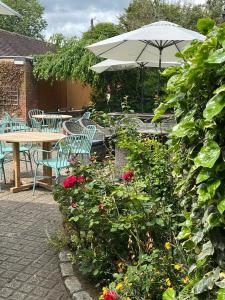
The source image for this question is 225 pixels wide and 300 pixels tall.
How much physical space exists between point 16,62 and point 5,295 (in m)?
13.5

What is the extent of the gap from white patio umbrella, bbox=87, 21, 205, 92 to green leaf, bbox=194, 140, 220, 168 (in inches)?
234

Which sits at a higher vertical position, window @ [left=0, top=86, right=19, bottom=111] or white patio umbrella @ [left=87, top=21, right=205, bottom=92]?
white patio umbrella @ [left=87, top=21, right=205, bottom=92]

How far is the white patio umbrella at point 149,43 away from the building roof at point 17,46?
1100cm

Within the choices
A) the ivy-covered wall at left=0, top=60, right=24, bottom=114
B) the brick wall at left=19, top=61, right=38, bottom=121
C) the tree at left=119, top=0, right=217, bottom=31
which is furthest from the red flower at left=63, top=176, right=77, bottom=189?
the tree at left=119, top=0, right=217, bottom=31

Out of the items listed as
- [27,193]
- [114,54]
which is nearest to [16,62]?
[114,54]

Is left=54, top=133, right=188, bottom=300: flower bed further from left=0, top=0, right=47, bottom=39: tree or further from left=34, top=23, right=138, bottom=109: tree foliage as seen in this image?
left=0, top=0, right=47, bottom=39: tree

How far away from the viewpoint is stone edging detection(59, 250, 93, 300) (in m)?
3.01

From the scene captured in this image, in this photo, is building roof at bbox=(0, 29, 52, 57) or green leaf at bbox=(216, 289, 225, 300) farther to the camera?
building roof at bbox=(0, 29, 52, 57)

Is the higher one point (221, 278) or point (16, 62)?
point (16, 62)

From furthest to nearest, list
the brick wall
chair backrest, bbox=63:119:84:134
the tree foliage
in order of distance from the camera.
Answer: the brick wall → the tree foliage → chair backrest, bbox=63:119:84:134

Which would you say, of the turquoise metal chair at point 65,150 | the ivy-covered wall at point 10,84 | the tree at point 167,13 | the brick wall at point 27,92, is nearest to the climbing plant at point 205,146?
the turquoise metal chair at point 65,150

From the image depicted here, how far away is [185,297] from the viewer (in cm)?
178

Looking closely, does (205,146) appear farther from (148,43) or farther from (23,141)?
(148,43)

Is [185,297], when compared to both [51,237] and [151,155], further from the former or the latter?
[51,237]
